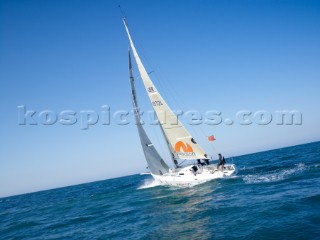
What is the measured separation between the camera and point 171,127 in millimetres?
26797

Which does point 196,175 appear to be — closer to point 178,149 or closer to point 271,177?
point 178,149

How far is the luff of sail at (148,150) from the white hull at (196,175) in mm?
2319

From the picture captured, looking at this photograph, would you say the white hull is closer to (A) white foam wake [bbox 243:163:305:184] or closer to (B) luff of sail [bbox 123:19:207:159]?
(B) luff of sail [bbox 123:19:207:159]

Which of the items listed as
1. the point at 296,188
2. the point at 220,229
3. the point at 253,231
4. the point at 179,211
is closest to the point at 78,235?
the point at 179,211

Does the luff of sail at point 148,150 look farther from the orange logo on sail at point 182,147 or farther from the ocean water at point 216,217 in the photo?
the ocean water at point 216,217

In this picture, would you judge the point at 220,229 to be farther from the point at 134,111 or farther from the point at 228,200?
the point at 134,111

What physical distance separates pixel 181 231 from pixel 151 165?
15.8 meters

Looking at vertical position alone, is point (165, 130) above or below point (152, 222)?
above

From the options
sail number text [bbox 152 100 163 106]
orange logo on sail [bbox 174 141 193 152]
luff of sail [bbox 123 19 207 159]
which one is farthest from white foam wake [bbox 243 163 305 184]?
sail number text [bbox 152 100 163 106]

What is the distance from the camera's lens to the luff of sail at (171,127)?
2636 cm

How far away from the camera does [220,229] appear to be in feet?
43.0

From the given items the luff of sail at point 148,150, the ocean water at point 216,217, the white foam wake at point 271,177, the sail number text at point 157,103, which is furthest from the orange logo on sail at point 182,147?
the white foam wake at point 271,177

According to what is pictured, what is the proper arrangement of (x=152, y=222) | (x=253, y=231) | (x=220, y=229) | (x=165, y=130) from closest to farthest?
(x=253, y=231)
(x=220, y=229)
(x=152, y=222)
(x=165, y=130)

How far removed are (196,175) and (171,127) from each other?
508 centimetres
